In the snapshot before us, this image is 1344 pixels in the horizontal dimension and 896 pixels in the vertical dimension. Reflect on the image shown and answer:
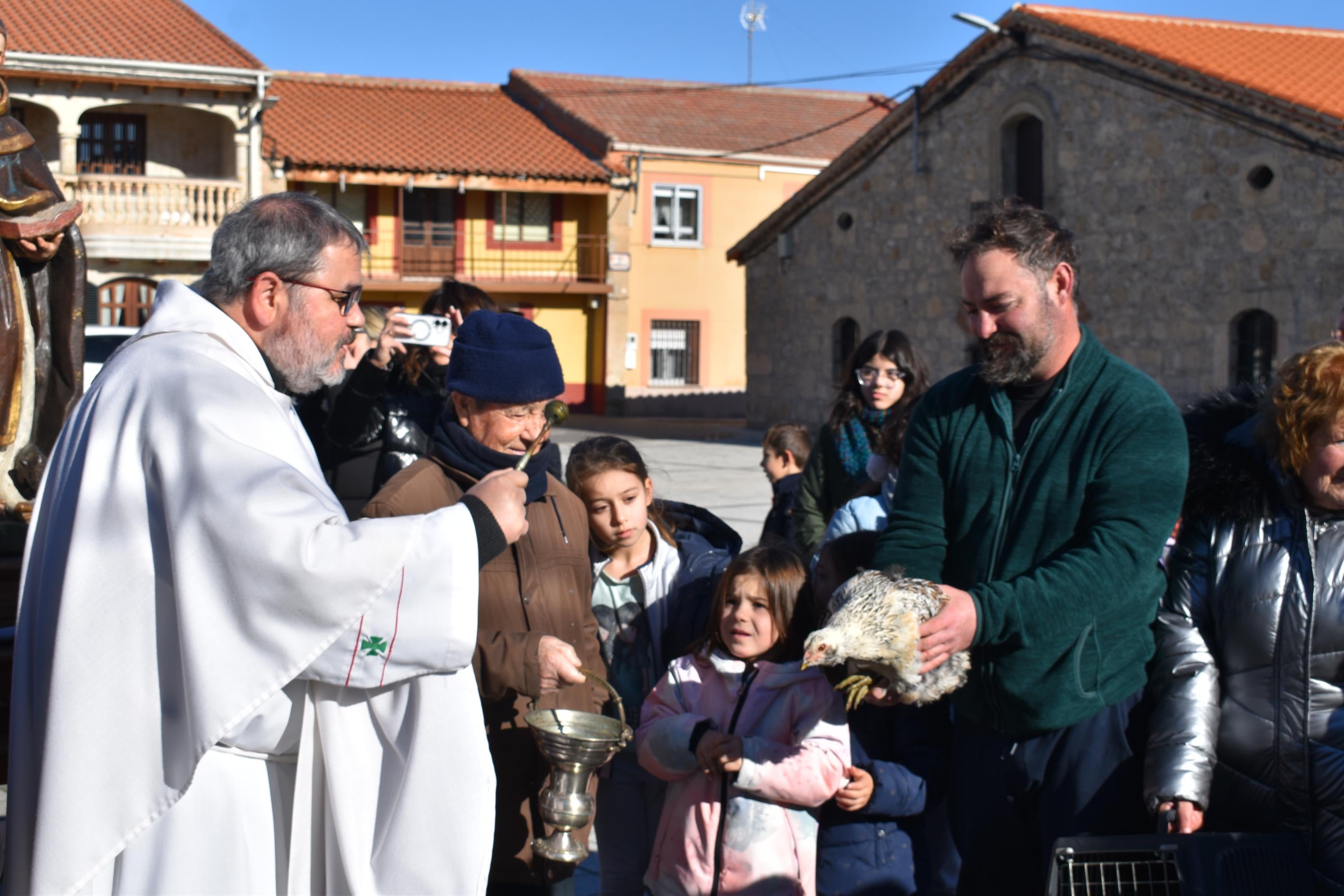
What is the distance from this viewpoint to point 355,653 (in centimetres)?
197

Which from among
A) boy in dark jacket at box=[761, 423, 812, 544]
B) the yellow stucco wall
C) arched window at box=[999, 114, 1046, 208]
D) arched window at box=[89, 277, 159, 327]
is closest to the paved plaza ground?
boy in dark jacket at box=[761, 423, 812, 544]

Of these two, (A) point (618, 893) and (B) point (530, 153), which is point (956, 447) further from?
(B) point (530, 153)

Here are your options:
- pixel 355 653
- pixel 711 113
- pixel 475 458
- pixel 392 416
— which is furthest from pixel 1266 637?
pixel 711 113

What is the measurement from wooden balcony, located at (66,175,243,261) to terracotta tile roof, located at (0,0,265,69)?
2.09 m

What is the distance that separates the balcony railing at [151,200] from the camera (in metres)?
21.6

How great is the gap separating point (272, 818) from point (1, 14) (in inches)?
963

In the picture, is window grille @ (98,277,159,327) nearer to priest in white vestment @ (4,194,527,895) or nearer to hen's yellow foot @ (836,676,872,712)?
priest in white vestment @ (4,194,527,895)

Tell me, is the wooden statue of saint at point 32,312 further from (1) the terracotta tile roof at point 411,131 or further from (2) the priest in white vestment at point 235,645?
(1) the terracotta tile roof at point 411,131

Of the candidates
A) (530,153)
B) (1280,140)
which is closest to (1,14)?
(530,153)

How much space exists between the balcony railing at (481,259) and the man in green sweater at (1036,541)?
2508 cm

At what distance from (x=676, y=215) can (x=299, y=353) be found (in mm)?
27314

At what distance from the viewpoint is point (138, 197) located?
2181 centimetres

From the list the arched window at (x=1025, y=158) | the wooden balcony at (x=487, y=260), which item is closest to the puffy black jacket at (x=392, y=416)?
the arched window at (x=1025, y=158)

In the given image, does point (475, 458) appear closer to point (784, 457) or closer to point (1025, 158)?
point (784, 457)
